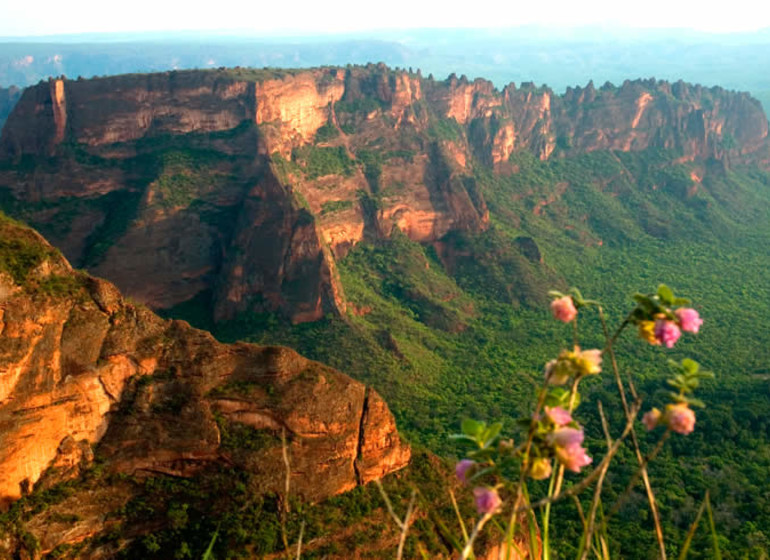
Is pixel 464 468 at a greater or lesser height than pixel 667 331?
lesser

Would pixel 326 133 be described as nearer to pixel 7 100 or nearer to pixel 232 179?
pixel 232 179

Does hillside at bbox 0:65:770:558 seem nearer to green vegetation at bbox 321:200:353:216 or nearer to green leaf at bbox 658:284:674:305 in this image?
green vegetation at bbox 321:200:353:216

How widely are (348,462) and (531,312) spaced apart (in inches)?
1662

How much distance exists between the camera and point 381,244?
6450cm

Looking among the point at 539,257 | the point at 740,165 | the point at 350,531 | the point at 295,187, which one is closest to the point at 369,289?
the point at 295,187

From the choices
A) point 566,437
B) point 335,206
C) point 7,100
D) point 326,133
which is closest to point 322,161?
point 326,133

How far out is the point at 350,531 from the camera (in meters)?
22.1

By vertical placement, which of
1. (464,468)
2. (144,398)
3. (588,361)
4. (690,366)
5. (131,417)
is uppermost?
(588,361)

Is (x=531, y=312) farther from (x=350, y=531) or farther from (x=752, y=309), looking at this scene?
(x=350, y=531)

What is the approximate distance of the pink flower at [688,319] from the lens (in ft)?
15.6

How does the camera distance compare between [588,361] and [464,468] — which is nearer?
[588,361]

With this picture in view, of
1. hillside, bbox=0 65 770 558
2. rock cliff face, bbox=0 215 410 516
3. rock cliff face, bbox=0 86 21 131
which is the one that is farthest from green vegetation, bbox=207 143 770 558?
rock cliff face, bbox=0 86 21 131

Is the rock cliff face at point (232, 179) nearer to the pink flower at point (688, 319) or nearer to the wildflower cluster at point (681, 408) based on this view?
the wildflower cluster at point (681, 408)

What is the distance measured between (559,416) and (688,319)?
1.14 meters
